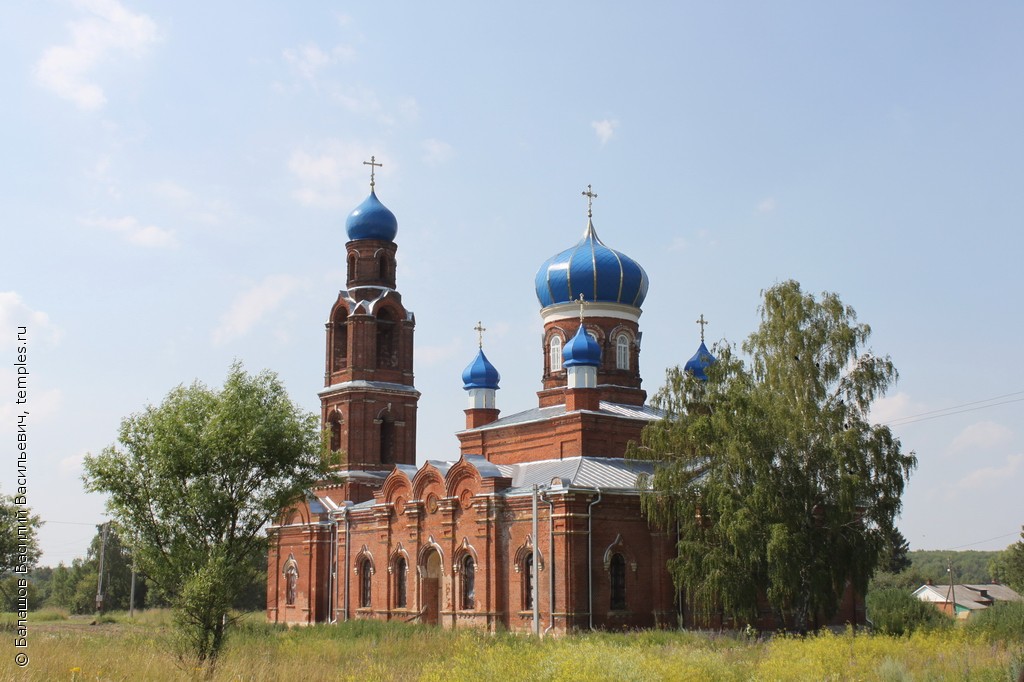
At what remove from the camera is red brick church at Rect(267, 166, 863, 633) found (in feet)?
90.6

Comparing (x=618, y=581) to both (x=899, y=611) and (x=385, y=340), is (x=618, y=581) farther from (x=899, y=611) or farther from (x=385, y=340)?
(x=385, y=340)

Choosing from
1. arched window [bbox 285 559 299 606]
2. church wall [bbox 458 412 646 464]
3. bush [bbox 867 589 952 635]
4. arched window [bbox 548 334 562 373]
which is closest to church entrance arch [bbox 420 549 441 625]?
church wall [bbox 458 412 646 464]

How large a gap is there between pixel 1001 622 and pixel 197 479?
63.1ft

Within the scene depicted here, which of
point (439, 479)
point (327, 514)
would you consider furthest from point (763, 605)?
point (327, 514)

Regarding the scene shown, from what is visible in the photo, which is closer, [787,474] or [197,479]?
[197,479]

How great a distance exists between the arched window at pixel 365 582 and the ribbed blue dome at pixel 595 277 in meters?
10.3

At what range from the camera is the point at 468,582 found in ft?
98.2

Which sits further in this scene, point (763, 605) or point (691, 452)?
point (763, 605)

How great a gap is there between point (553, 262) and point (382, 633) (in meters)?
14.7

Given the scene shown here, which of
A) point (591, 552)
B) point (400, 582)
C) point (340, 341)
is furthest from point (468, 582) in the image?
point (340, 341)

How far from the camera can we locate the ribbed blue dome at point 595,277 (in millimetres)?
34219

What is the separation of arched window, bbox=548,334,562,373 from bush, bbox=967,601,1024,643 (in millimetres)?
14073

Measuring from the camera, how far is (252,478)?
2011 centimetres

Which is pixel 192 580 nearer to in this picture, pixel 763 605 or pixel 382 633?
pixel 382 633
